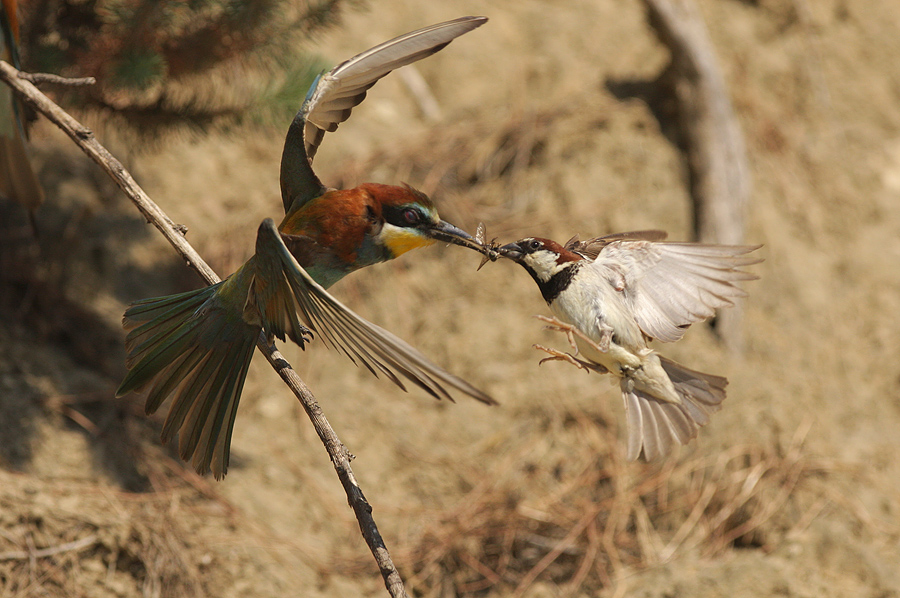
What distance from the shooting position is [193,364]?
2.16 m

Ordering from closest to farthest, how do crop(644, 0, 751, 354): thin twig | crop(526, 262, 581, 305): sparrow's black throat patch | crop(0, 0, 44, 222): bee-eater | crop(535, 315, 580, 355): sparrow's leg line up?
crop(535, 315, 580, 355): sparrow's leg
crop(526, 262, 581, 305): sparrow's black throat patch
crop(0, 0, 44, 222): bee-eater
crop(644, 0, 751, 354): thin twig

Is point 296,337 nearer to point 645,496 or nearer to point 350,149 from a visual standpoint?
point 645,496

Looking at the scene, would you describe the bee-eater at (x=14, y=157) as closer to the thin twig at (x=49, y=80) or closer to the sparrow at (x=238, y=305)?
the thin twig at (x=49, y=80)

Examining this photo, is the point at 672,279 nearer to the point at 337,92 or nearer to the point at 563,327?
the point at 563,327

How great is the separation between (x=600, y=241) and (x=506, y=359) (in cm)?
173

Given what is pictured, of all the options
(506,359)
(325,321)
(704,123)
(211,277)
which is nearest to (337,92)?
(211,277)

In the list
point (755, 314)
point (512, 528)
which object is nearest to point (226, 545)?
point (512, 528)

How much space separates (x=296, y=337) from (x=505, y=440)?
7.38ft

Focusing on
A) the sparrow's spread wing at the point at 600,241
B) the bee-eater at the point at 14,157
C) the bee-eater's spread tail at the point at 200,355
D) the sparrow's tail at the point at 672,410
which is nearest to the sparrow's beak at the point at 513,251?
the sparrow's spread wing at the point at 600,241

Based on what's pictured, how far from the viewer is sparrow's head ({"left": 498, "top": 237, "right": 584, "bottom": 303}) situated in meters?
2.29

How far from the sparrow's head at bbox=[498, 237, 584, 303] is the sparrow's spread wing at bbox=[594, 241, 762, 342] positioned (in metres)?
0.11

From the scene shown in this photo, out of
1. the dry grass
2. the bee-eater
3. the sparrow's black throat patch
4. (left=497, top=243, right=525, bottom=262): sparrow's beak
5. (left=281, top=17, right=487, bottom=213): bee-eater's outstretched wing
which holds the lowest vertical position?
the dry grass

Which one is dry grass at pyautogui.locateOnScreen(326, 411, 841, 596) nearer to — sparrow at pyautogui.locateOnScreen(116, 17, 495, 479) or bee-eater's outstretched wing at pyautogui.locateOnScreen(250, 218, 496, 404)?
sparrow at pyautogui.locateOnScreen(116, 17, 495, 479)

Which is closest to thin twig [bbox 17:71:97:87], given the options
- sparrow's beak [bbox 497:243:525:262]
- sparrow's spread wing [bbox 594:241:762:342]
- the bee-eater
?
the bee-eater
